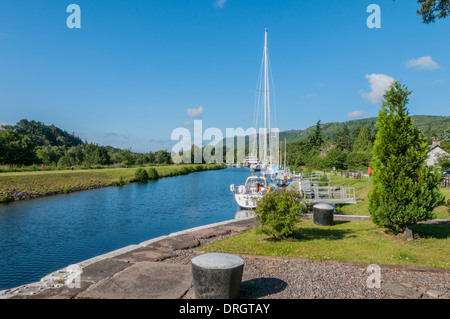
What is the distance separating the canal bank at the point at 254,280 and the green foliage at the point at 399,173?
2709 millimetres

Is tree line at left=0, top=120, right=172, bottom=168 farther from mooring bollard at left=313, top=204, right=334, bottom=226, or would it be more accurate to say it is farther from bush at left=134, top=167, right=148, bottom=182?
mooring bollard at left=313, top=204, right=334, bottom=226

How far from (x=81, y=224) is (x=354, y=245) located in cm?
1583

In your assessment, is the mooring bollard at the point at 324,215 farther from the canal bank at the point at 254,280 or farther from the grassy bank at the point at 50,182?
the grassy bank at the point at 50,182

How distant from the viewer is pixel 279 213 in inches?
349

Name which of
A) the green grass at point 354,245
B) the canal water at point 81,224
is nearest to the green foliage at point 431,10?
the green grass at point 354,245

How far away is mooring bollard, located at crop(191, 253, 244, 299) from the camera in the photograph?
481 cm

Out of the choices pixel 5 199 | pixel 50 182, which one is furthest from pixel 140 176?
pixel 5 199

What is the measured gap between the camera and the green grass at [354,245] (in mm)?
7441

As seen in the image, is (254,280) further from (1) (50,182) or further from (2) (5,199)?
(1) (50,182)

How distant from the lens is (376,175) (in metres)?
9.60

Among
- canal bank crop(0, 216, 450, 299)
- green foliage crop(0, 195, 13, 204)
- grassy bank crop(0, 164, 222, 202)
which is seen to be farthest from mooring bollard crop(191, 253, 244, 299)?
grassy bank crop(0, 164, 222, 202)

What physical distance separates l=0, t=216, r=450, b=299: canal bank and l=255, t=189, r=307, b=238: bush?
147 cm
